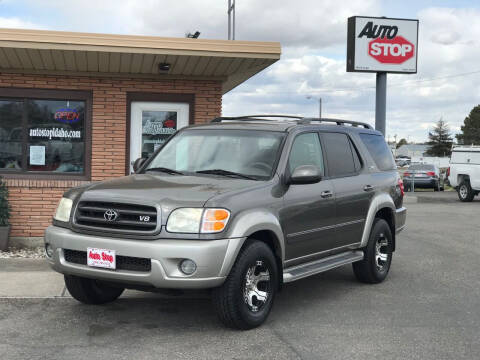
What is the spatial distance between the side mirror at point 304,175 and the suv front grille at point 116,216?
1.44 m

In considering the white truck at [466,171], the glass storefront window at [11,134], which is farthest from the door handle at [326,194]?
the white truck at [466,171]

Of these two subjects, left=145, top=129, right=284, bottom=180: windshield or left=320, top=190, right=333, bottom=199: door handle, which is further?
left=320, top=190, right=333, bottom=199: door handle

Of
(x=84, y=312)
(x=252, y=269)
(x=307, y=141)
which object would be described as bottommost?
(x=84, y=312)

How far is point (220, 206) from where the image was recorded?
16.9ft

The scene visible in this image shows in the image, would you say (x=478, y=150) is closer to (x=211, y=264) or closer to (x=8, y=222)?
(x=8, y=222)

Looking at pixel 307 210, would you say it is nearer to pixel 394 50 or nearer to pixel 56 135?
pixel 56 135

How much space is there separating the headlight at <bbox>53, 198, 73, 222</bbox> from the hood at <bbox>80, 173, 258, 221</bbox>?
201mm

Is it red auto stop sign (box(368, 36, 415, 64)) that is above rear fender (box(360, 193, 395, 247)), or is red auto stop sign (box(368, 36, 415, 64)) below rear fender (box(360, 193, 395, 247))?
above

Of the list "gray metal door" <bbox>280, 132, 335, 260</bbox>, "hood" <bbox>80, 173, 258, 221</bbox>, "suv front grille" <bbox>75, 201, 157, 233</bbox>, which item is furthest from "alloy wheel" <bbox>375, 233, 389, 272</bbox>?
"suv front grille" <bbox>75, 201, 157, 233</bbox>

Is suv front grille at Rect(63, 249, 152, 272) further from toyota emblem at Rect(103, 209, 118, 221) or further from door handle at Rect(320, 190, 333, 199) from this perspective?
door handle at Rect(320, 190, 333, 199)

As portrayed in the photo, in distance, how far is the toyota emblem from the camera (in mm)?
5266

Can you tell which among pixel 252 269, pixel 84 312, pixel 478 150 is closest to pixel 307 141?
pixel 252 269

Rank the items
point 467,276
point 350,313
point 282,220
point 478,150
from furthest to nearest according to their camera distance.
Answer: point 478,150, point 467,276, point 350,313, point 282,220

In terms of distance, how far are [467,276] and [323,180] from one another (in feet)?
9.77
